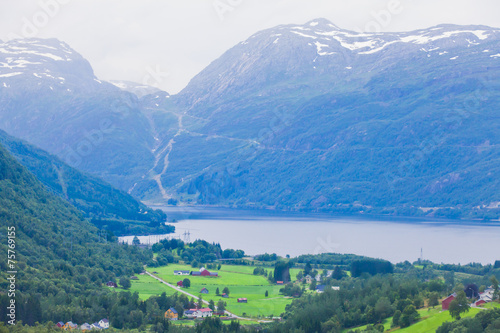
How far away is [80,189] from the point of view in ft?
397

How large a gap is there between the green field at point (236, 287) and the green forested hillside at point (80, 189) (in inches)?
1607

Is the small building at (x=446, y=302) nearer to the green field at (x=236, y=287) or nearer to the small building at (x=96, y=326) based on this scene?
the green field at (x=236, y=287)

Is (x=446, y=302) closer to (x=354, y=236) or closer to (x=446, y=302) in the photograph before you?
(x=446, y=302)

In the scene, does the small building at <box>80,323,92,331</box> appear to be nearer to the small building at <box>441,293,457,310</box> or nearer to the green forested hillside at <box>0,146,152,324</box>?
the green forested hillside at <box>0,146,152,324</box>

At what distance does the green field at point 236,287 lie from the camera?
5141 centimetres

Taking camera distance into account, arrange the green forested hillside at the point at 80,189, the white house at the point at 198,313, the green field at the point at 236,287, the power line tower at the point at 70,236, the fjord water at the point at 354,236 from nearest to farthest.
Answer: the white house at the point at 198,313 < the green field at the point at 236,287 < the power line tower at the point at 70,236 < the fjord water at the point at 354,236 < the green forested hillside at the point at 80,189

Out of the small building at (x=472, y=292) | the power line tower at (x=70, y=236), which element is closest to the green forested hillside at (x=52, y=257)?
the power line tower at (x=70, y=236)

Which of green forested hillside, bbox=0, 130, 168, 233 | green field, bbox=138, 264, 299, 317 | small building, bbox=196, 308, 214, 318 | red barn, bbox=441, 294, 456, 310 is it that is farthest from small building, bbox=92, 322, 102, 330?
green forested hillside, bbox=0, 130, 168, 233

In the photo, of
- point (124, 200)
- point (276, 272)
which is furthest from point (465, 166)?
point (276, 272)

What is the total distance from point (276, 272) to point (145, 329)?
73.3ft

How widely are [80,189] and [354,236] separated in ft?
145

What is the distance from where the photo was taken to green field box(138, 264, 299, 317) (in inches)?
2024

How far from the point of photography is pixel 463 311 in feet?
119

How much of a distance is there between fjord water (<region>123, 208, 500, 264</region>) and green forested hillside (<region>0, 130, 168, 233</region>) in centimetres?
840
